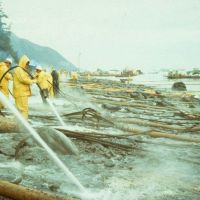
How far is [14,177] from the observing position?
5.11m

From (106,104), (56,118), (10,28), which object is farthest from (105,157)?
(10,28)

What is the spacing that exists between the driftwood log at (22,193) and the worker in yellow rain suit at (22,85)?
5529 mm

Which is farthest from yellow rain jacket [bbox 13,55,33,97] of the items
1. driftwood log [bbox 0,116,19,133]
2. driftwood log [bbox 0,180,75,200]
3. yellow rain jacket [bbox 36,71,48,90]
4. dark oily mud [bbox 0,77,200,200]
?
driftwood log [bbox 0,180,75,200]

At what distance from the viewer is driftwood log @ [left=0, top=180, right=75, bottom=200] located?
3.46m

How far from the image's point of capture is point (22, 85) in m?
9.16

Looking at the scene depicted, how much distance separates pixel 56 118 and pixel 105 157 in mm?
4164

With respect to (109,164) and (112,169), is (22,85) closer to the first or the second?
(109,164)

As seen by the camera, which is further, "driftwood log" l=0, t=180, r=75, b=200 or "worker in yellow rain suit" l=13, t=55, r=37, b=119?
"worker in yellow rain suit" l=13, t=55, r=37, b=119

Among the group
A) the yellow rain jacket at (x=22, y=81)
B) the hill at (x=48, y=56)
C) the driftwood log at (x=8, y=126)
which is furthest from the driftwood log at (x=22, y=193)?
the hill at (x=48, y=56)

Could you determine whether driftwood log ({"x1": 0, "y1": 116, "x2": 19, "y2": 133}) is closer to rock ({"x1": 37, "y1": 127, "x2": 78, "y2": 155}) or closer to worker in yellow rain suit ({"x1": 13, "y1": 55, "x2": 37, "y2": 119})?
rock ({"x1": 37, "y1": 127, "x2": 78, "y2": 155})

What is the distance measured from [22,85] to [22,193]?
5.89m

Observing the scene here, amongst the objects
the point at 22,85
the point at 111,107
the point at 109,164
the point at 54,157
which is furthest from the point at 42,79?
the point at 109,164

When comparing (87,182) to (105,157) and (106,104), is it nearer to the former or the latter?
(105,157)

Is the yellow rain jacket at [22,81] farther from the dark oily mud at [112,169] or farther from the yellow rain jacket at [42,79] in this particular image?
the yellow rain jacket at [42,79]
